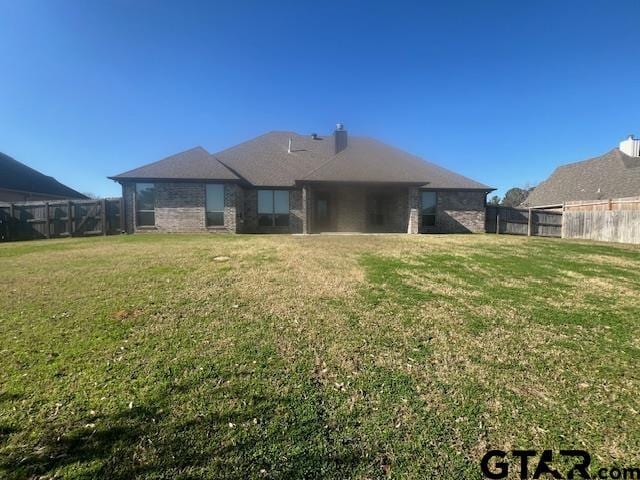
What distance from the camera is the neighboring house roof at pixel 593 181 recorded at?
2034 cm

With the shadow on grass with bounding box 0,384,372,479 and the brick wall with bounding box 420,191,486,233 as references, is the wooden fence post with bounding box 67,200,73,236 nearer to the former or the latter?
the shadow on grass with bounding box 0,384,372,479

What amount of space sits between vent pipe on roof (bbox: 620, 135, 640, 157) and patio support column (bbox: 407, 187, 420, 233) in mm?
21193

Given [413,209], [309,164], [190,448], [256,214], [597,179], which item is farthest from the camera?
[597,179]

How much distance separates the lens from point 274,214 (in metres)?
18.2

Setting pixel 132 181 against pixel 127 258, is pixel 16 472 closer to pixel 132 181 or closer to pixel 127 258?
pixel 127 258

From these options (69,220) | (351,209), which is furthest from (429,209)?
(69,220)

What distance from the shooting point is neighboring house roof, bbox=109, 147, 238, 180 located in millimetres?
15828

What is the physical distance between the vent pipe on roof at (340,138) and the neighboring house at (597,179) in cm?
1750

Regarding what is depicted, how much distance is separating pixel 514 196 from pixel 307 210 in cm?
6184

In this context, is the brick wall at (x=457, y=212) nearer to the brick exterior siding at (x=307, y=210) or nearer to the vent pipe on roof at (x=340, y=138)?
the brick exterior siding at (x=307, y=210)

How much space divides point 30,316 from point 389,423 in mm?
5276

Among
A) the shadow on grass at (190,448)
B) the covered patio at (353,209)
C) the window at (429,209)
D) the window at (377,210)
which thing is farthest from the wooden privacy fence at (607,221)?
the shadow on grass at (190,448)

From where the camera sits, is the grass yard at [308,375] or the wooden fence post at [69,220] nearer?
the grass yard at [308,375]

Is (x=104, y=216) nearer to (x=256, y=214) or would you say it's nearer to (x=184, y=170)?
(x=184, y=170)
